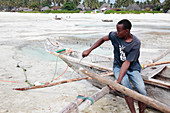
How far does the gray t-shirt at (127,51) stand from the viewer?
8.62 ft

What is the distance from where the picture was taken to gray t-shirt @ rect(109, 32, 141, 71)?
8.62ft

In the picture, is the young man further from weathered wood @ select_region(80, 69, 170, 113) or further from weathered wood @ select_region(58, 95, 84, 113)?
weathered wood @ select_region(58, 95, 84, 113)

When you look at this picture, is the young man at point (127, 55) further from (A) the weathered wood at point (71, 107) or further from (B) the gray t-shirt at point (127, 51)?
(A) the weathered wood at point (71, 107)

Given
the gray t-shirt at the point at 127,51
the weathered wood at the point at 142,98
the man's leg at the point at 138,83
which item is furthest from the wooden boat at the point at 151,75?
the weathered wood at the point at 142,98

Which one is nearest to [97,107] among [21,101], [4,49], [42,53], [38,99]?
[38,99]

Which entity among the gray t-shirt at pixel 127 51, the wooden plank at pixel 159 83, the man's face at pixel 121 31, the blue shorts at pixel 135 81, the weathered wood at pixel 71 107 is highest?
the man's face at pixel 121 31

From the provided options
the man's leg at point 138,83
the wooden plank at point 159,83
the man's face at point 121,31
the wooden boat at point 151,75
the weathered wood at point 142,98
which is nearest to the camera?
the weathered wood at point 142,98

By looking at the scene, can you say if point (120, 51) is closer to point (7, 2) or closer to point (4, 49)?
point (4, 49)

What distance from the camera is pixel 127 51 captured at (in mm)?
2660

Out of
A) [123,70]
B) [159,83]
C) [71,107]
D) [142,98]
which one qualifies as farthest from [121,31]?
[71,107]

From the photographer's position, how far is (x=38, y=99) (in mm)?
3879

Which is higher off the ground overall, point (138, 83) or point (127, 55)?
point (127, 55)

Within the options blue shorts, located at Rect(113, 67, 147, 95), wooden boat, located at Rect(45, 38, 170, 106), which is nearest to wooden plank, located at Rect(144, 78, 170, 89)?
wooden boat, located at Rect(45, 38, 170, 106)

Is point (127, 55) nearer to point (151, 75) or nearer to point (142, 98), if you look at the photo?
point (142, 98)
